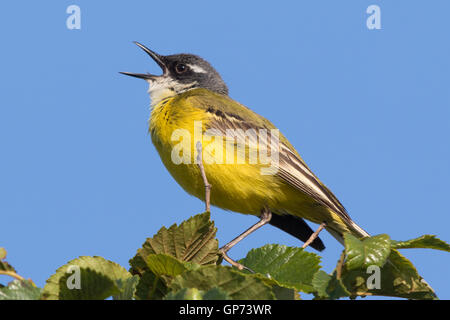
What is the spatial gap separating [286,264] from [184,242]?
66 cm

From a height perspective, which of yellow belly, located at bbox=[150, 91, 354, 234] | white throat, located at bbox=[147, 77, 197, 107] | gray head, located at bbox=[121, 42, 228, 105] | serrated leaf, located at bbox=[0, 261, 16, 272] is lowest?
serrated leaf, located at bbox=[0, 261, 16, 272]

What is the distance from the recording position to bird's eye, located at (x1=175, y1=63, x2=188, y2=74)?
1038cm

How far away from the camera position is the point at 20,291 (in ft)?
8.64

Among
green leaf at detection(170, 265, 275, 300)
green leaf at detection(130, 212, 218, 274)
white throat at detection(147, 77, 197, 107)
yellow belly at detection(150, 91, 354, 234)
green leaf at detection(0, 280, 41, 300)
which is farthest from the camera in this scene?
white throat at detection(147, 77, 197, 107)

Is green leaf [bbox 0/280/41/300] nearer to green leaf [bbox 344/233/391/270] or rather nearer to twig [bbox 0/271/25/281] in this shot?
twig [bbox 0/271/25/281]

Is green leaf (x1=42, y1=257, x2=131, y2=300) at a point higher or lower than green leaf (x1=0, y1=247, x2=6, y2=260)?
lower

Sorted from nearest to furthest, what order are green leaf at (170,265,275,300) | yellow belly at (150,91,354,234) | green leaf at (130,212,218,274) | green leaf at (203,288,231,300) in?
1. green leaf at (203,288,231,300)
2. green leaf at (170,265,275,300)
3. green leaf at (130,212,218,274)
4. yellow belly at (150,91,354,234)

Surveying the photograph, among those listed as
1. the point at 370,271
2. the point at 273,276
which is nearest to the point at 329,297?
the point at 370,271

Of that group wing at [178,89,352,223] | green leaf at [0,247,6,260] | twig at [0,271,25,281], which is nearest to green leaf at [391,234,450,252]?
twig at [0,271,25,281]

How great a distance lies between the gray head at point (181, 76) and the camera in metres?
9.82

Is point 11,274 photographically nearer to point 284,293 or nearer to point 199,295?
point 199,295

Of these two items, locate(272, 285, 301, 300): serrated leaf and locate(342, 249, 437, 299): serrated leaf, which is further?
locate(342, 249, 437, 299): serrated leaf

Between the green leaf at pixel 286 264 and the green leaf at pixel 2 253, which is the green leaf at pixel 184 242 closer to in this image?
the green leaf at pixel 286 264
